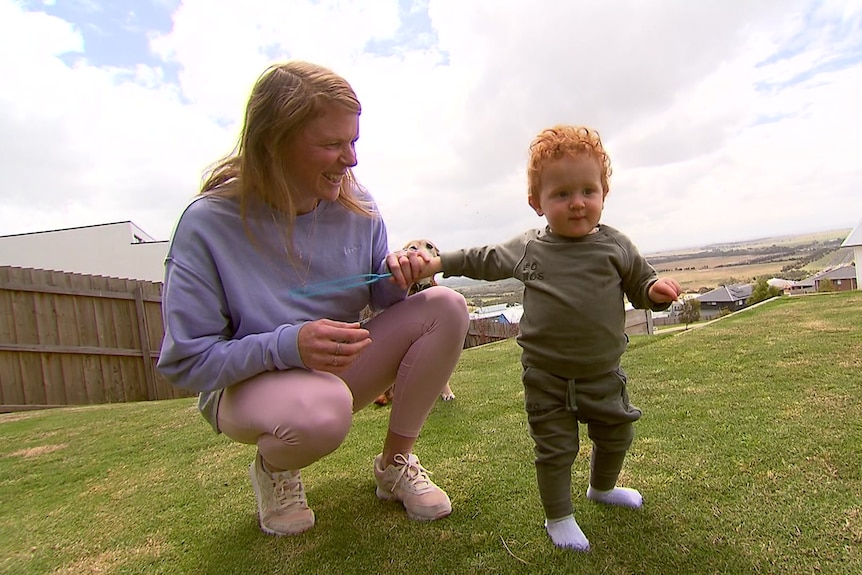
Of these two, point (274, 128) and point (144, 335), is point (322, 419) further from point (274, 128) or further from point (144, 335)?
point (144, 335)

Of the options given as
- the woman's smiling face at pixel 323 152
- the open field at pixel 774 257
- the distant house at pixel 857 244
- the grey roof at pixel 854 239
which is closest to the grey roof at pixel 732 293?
the open field at pixel 774 257

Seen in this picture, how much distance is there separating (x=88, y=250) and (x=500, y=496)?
504 inches

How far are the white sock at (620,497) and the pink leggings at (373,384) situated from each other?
543 millimetres

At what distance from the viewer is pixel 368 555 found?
54.8 inches

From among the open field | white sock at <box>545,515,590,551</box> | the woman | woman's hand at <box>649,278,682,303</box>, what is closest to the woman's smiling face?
the woman

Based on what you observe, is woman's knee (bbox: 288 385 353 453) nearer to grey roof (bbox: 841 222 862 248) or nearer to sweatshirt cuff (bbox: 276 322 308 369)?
sweatshirt cuff (bbox: 276 322 308 369)

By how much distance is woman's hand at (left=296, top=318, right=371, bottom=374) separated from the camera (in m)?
1.35

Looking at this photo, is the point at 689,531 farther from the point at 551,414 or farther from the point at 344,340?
the point at 344,340

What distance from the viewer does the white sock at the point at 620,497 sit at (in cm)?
151

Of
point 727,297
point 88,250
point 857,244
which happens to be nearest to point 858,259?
point 857,244

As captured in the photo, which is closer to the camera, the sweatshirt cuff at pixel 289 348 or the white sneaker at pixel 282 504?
the sweatshirt cuff at pixel 289 348

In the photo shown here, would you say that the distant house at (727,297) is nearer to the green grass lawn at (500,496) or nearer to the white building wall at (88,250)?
the green grass lawn at (500,496)

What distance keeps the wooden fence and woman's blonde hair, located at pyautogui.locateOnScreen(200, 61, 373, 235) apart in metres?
5.97

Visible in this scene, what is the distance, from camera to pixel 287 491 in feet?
5.22
